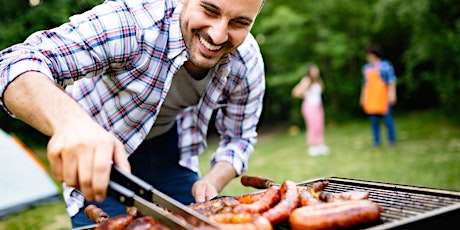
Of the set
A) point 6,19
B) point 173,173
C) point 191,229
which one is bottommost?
point 173,173

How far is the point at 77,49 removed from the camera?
2.12 meters

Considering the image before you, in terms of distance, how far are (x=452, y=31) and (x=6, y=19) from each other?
11.2 metres

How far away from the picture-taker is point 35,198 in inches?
291

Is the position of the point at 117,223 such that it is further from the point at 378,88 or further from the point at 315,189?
the point at 378,88

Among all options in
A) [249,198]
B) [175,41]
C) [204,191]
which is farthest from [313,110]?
[249,198]

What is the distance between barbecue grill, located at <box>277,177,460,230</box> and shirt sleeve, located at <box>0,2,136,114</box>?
124 centimetres

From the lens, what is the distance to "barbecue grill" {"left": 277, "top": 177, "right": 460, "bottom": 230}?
1608 millimetres

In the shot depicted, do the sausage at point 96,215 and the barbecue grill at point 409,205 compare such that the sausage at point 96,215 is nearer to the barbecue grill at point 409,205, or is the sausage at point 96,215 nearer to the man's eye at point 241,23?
the barbecue grill at point 409,205

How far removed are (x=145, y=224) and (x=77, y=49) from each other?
989 mm

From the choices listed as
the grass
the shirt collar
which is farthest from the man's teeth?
the grass

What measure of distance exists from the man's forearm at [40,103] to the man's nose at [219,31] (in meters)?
0.92

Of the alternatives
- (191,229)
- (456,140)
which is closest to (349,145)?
(456,140)

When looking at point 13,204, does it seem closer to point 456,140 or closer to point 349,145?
point 349,145

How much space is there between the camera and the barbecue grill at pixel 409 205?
1.61 meters
